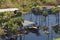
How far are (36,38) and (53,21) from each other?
460 inches

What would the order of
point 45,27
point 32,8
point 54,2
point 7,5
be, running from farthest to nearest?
point 54,2
point 7,5
point 32,8
point 45,27

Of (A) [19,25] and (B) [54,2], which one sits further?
(B) [54,2]

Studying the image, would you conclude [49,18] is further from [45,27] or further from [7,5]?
[7,5]

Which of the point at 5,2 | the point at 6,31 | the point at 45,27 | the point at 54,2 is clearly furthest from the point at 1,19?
the point at 54,2

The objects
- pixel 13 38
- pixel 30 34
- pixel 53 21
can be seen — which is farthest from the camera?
pixel 53 21

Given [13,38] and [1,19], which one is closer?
[13,38]

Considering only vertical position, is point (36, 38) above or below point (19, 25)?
below

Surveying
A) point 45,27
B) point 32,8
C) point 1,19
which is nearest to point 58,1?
point 32,8

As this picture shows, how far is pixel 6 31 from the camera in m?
38.3

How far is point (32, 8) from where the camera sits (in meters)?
57.5

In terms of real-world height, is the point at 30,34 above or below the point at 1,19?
below

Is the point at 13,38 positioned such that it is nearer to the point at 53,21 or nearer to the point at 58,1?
the point at 53,21

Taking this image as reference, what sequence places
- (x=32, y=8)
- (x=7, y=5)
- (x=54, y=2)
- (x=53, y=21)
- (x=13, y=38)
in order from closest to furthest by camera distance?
(x=13, y=38) → (x=53, y=21) → (x=32, y=8) → (x=7, y=5) → (x=54, y=2)

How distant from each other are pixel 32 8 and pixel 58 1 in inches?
587
